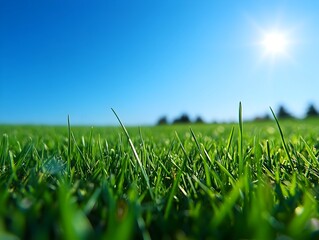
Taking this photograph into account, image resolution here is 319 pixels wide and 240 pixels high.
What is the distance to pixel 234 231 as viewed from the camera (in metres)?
0.56

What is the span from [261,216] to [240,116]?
0.48 meters

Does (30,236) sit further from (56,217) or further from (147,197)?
(147,197)

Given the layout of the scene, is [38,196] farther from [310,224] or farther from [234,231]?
[310,224]

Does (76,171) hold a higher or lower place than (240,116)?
lower

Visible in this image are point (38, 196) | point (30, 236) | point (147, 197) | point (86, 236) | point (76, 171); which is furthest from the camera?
point (76, 171)

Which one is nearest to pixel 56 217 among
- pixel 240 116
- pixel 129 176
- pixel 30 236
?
pixel 30 236

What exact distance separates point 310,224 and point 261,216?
6.3 inches

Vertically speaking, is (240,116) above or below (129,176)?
above

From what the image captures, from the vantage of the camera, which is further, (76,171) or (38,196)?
(76,171)

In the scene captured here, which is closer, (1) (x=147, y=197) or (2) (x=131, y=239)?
(2) (x=131, y=239)

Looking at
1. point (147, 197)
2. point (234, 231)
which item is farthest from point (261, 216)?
point (147, 197)

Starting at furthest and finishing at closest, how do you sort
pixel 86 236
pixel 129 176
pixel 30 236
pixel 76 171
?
pixel 76 171, pixel 129 176, pixel 30 236, pixel 86 236

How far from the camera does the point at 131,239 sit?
Result: 596 mm

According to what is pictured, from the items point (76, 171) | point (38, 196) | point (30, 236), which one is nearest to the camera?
point (30, 236)
